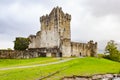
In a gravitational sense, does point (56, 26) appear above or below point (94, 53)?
above

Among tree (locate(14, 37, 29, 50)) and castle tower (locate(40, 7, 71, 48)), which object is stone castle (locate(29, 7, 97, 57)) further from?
tree (locate(14, 37, 29, 50))

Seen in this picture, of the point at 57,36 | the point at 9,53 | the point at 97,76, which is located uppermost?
the point at 57,36

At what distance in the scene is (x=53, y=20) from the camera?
91188 millimetres

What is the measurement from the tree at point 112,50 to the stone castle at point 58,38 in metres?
4.24

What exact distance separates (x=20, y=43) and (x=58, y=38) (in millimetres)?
11382

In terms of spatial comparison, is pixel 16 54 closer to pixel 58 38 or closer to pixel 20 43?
pixel 20 43

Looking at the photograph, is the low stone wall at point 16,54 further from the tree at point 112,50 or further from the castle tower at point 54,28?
the tree at point 112,50

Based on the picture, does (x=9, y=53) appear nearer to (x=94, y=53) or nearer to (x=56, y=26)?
(x=56, y=26)

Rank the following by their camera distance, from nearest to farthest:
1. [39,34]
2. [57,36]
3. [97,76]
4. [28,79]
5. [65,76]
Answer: [28,79] → [65,76] → [97,76] → [57,36] → [39,34]

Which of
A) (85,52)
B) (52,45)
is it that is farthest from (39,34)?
(85,52)

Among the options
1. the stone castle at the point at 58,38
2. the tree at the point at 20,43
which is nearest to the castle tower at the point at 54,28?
the stone castle at the point at 58,38

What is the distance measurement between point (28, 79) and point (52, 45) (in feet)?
190

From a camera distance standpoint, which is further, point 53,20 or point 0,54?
point 53,20

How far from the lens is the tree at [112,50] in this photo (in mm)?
94500
